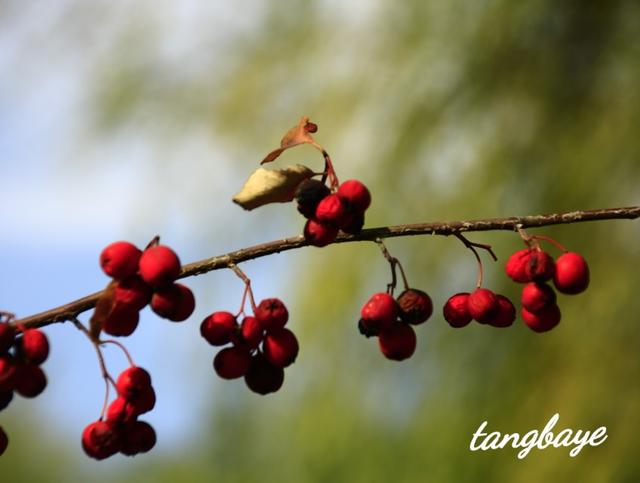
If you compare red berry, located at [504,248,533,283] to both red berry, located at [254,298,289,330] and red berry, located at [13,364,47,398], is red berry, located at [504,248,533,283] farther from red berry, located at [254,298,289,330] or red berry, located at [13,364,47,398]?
red berry, located at [13,364,47,398]

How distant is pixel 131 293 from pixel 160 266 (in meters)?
0.07

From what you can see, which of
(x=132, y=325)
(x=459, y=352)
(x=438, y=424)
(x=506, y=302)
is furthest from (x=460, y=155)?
(x=132, y=325)

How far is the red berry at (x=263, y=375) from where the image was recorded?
1.15m

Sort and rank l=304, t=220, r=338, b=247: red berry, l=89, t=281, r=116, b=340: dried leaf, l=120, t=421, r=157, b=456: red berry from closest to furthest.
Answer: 1. l=89, t=281, r=116, b=340: dried leaf
2. l=304, t=220, r=338, b=247: red berry
3. l=120, t=421, r=157, b=456: red berry

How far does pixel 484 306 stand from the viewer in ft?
3.90

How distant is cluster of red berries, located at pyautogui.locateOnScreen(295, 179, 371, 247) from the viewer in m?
1.05

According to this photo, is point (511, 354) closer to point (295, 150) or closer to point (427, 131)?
point (427, 131)

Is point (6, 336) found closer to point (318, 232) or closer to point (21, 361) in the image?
point (21, 361)

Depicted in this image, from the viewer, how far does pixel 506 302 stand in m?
1.22

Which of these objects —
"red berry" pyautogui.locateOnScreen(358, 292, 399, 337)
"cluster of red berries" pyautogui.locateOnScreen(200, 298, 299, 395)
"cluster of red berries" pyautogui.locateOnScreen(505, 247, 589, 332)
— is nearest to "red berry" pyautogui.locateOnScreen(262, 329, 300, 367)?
"cluster of red berries" pyautogui.locateOnScreen(200, 298, 299, 395)

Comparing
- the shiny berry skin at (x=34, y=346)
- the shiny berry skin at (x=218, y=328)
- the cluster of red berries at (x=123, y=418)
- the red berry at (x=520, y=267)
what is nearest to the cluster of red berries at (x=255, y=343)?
the shiny berry skin at (x=218, y=328)

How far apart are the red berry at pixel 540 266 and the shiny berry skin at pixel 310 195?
0.29 meters

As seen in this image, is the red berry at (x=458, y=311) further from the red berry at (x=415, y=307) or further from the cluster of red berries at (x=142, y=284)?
the cluster of red berries at (x=142, y=284)

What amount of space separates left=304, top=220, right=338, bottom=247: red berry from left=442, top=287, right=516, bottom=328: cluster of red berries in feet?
0.75
